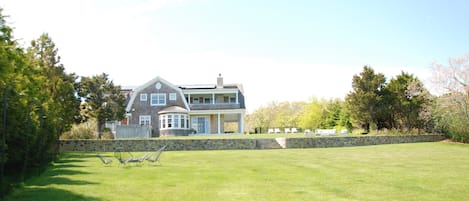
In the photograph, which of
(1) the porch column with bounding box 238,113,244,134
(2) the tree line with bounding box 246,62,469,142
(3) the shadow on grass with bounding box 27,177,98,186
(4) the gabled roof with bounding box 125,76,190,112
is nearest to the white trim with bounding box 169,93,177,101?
(4) the gabled roof with bounding box 125,76,190,112

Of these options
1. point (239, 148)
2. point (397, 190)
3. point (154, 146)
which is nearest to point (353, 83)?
point (239, 148)

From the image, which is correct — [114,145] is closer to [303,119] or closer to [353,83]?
[353,83]

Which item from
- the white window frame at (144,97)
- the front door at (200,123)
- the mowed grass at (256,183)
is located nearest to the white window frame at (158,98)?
the white window frame at (144,97)

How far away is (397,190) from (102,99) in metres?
30.3

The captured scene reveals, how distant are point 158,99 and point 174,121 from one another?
4181 millimetres

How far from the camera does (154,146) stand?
2925cm

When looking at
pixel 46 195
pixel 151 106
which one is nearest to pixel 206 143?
pixel 151 106

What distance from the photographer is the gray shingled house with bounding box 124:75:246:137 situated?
4288cm

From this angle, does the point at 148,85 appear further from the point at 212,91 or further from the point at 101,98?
the point at 101,98

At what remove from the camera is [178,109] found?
43.0 metres

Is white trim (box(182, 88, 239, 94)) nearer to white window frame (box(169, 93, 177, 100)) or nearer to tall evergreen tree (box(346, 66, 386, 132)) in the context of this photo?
white window frame (box(169, 93, 177, 100))

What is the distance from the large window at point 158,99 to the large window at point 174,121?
2.58m

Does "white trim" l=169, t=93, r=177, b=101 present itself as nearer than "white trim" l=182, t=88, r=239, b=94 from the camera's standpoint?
Yes

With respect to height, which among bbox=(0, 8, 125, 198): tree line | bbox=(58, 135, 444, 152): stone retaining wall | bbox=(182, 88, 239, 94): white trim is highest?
bbox=(182, 88, 239, 94): white trim
